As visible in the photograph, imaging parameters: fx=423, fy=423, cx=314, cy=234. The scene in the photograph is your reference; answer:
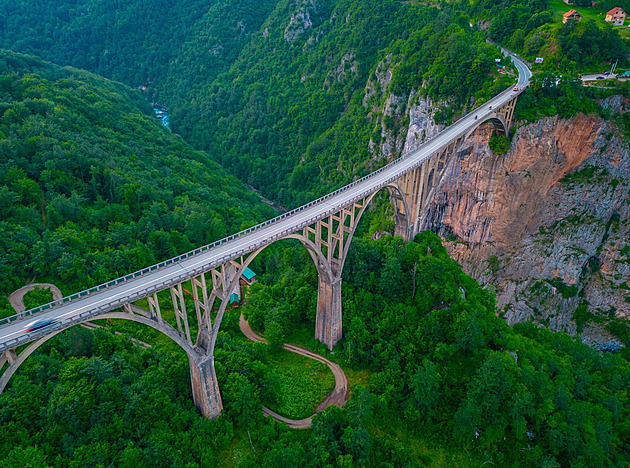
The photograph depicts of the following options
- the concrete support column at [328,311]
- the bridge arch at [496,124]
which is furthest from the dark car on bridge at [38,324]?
the bridge arch at [496,124]

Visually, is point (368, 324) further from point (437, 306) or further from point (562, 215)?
point (562, 215)

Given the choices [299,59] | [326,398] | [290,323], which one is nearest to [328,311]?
[290,323]

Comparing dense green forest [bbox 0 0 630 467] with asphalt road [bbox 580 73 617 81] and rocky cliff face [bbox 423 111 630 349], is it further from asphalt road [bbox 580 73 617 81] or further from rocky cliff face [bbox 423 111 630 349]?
rocky cliff face [bbox 423 111 630 349]

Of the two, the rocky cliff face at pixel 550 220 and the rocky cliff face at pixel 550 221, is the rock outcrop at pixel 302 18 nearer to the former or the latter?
the rocky cliff face at pixel 550 220

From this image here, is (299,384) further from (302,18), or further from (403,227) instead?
(302,18)

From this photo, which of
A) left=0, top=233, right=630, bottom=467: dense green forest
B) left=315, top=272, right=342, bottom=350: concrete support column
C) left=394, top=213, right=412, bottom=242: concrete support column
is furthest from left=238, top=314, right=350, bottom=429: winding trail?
left=394, top=213, right=412, bottom=242: concrete support column
